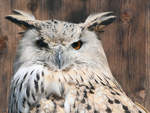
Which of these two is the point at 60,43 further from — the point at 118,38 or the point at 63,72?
the point at 118,38

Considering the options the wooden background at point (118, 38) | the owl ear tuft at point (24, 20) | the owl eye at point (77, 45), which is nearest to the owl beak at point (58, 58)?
the owl eye at point (77, 45)

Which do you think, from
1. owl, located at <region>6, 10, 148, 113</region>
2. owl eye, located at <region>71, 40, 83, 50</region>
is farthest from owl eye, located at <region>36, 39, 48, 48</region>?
owl eye, located at <region>71, 40, 83, 50</region>

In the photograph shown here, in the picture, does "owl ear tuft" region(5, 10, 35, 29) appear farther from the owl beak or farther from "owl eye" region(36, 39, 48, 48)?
the owl beak

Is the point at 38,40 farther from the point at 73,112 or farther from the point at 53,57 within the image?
the point at 73,112

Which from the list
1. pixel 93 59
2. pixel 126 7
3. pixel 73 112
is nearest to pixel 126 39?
pixel 126 7

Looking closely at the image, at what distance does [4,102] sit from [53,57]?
0.88 m

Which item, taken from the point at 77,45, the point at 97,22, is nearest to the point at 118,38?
the point at 97,22

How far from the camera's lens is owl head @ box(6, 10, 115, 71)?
2.02 metres

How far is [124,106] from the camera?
6.13 feet

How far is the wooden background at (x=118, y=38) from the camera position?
2.72 metres

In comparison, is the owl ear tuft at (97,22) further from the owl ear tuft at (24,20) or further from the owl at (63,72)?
the owl ear tuft at (24,20)

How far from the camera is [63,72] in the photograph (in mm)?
2043

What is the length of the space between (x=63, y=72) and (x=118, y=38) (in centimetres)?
82

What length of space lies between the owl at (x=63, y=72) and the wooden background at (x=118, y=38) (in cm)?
53
